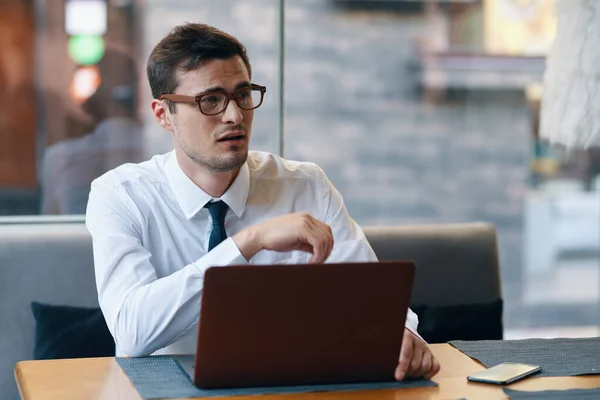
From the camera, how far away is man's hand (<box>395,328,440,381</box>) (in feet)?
4.68

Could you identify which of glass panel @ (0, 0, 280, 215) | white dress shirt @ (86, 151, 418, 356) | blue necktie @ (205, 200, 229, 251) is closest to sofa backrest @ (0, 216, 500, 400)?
glass panel @ (0, 0, 280, 215)

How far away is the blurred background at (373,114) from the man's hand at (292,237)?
1.43m

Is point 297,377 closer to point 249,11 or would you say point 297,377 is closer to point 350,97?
point 249,11

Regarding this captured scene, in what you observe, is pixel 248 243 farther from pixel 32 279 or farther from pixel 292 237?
pixel 32 279

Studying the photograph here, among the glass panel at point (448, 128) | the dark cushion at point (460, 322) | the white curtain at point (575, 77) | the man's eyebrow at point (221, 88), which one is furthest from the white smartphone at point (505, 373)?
the glass panel at point (448, 128)

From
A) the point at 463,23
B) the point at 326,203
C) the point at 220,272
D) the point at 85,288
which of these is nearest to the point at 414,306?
the point at 326,203

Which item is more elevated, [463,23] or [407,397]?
[463,23]

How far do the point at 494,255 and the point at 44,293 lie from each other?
4.41ft

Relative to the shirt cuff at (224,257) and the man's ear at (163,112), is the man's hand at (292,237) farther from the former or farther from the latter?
the man's ear at (163,112)

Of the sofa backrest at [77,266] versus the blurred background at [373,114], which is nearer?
the sofa backrest at [77,266]

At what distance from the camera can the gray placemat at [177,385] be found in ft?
4.32

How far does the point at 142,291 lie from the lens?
165 centimetres

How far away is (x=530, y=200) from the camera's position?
3988 millimetres

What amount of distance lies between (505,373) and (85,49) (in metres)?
1.99
